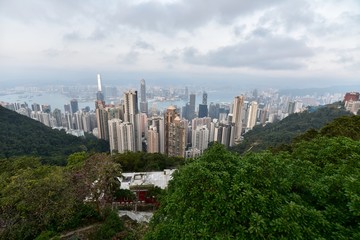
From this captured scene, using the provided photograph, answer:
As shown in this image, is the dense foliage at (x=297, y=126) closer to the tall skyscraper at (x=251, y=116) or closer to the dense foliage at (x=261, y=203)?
the tall skyscraper at (x=251, y=116)

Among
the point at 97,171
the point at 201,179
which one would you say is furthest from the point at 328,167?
the point at 97,171

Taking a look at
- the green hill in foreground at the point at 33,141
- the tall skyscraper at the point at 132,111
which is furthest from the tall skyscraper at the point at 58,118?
the tall skyscraper at the point at 132,111

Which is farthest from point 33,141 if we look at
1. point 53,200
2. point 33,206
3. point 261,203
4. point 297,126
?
point 297,126

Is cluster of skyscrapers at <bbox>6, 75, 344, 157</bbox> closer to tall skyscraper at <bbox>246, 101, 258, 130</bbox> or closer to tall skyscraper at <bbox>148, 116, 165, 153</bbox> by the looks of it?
tall skyscraper at <bbox>148, 116, 165, 153</bbox>

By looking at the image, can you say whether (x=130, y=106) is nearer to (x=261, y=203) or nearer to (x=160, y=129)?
(x=160, y=129)

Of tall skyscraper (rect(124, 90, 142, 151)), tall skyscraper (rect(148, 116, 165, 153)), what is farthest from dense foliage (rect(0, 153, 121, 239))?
tall skyscraper (rect(124, 90, 142, 151))

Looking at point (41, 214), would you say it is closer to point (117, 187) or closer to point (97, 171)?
point (97, 171)

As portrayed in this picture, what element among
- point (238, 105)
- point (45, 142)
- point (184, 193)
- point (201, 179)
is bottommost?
point (45, 142)
